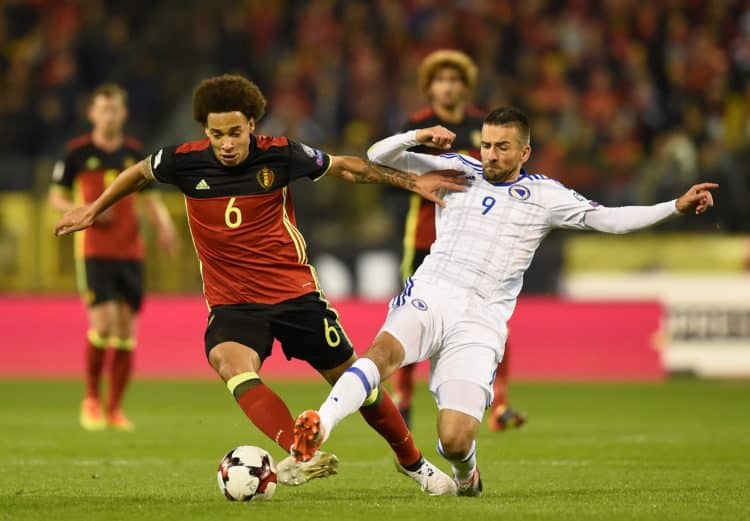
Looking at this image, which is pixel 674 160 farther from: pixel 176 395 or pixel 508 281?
pixel 508 281

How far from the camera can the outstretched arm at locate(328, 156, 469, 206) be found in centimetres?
707

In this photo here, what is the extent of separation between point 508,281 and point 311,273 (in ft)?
3.20

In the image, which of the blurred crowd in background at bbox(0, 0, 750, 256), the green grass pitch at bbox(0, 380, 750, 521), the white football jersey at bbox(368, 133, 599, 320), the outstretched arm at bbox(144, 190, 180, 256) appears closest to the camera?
the green grass pitch at bbox(0, 380, 750, 521)

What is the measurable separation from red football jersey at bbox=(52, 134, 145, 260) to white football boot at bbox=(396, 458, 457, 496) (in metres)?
4.93

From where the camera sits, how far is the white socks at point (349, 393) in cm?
610

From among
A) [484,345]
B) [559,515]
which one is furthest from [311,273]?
[559,515]

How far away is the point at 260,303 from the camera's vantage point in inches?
272

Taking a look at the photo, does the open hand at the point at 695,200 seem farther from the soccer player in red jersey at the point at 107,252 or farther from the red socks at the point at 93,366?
the red socks at the point at 93,366

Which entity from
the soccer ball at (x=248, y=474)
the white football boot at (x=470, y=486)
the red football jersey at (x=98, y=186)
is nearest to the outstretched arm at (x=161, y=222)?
the red football jersey at (x=98, y=186)

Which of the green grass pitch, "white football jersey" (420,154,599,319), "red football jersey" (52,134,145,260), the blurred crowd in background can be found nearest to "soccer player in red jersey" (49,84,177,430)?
"red football jersey" (52,134,145,260)

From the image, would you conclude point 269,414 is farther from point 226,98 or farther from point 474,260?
point 226,98

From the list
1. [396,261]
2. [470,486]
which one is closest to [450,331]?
[470,486]

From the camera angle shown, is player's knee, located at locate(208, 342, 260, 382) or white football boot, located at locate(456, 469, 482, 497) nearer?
player's knee, located at locate(208, 342, 260, 382)

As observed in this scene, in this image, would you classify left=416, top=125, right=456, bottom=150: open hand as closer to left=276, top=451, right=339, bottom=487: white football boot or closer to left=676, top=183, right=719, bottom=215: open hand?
left=676, top=183, right=719, bottom=215: open hand
